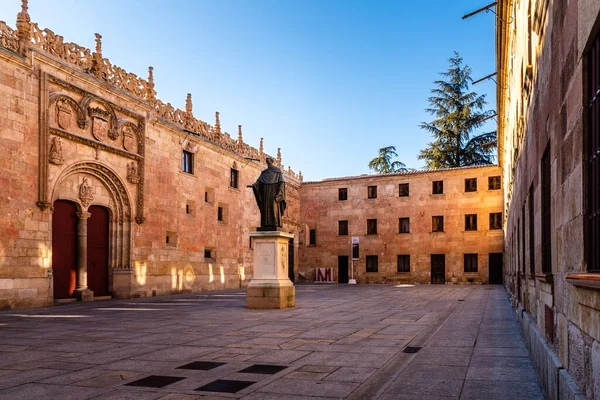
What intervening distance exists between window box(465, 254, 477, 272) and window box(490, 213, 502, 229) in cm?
225

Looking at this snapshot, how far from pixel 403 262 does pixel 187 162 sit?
700 inches

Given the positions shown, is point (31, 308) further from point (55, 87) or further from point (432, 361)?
point (432, 361)

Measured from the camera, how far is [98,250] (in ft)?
65.1

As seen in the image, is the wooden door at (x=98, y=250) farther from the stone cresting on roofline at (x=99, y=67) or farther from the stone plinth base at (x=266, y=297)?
the stone plinth base at (x=266, y=297)

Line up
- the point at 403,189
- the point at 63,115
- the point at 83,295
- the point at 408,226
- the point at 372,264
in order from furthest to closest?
the point at 372,264, the point at 403,189, the point at 408,226, the point at 83,295, the point at 63,115

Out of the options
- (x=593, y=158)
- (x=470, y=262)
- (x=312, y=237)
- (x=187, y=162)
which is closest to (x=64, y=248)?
(x=187, y=162)

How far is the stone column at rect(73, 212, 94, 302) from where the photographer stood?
18.1 metres

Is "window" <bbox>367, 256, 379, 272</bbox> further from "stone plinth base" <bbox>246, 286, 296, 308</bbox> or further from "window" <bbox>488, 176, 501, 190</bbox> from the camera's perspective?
"stone plinth base" <bbox>246, 286, 296, 308</bbox>

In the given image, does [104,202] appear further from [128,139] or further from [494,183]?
[494,183]

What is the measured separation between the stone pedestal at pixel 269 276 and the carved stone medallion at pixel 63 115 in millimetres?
7654

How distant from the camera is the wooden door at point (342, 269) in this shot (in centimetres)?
3828

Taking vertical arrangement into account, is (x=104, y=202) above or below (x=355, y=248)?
above


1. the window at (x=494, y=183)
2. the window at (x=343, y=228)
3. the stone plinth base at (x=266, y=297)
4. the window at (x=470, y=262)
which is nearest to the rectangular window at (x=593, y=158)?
the stone plinth base at (x=266, y=297)

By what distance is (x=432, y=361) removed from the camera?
23.0ft
